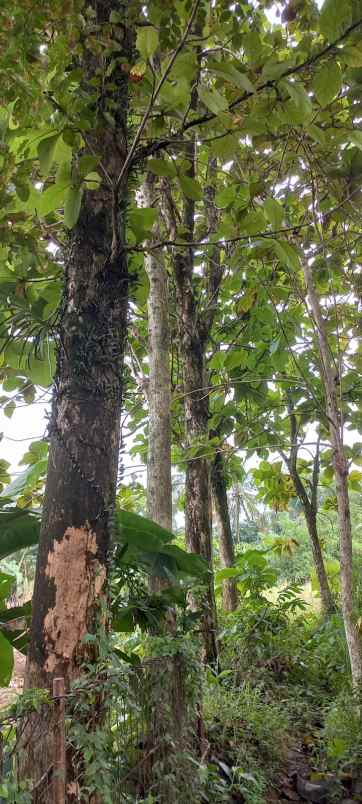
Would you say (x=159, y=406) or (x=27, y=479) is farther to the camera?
(x=159, y=406)

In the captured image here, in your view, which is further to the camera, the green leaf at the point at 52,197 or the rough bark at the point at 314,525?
the rough bark at the point at 314,525

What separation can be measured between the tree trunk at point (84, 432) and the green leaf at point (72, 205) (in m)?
0.09

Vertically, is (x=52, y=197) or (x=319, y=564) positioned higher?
(x=52, y=197)

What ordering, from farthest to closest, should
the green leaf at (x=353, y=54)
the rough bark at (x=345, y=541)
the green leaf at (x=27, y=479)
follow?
the rough bark at (x=345, y=541), the green leaf at (x=27, y=479), the green leaf at (x=353, y=54)

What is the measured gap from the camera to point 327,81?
1.25 meters

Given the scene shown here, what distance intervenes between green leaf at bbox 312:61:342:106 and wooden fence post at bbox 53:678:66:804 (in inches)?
59.2

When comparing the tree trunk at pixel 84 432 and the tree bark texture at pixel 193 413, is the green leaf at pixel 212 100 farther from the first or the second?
the tree bark texture at pixel 193 413

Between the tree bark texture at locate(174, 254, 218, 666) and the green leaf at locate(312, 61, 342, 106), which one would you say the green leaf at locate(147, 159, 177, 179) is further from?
the tree bark texture at locate(174, 254, 218, 666)

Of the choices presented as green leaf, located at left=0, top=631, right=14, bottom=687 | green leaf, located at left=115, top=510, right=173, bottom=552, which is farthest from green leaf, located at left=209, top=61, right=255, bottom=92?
green leaf, located at left=0, top=631, right=14, bottom=687

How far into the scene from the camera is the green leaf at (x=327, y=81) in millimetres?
1234

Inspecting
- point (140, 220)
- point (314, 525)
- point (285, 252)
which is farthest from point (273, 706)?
point (140, 220)

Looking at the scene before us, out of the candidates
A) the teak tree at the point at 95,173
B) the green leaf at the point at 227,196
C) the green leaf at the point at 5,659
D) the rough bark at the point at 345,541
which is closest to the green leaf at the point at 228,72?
the teak tree at the point at 95,173

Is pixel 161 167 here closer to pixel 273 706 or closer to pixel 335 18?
pixel 335 18

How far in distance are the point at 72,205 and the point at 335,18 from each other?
76cm
